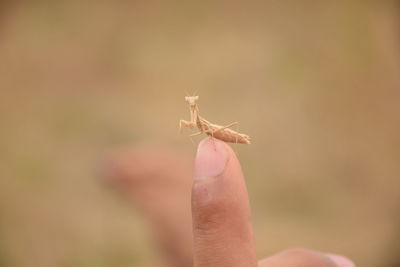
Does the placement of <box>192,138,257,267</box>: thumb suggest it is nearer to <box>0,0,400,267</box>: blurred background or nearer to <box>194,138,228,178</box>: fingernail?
<box>194,138,228,178</box>: fingernail

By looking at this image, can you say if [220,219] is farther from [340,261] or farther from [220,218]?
[340,261]

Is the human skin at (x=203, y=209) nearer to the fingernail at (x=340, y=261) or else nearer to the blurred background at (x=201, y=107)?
the fingernail at (x=340, y=261)

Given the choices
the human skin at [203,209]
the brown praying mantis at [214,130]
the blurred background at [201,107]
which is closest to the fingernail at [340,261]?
the human skin at [203,209]

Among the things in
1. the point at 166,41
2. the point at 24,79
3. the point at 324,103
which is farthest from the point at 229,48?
the point at 24,79

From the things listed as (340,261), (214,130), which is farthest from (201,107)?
(340,261)

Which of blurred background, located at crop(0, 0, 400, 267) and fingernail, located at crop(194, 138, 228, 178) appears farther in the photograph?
blurred background, located at crop(0, 0, 400, 267)

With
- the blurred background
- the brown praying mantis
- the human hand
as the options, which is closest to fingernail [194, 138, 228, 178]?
the human hand

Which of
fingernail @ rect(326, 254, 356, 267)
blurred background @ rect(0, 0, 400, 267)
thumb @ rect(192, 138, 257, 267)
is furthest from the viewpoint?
blurred background @ rect(0, 0, 400, 267)

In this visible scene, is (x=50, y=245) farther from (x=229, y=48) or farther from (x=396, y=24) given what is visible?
(x=396, y=24)
